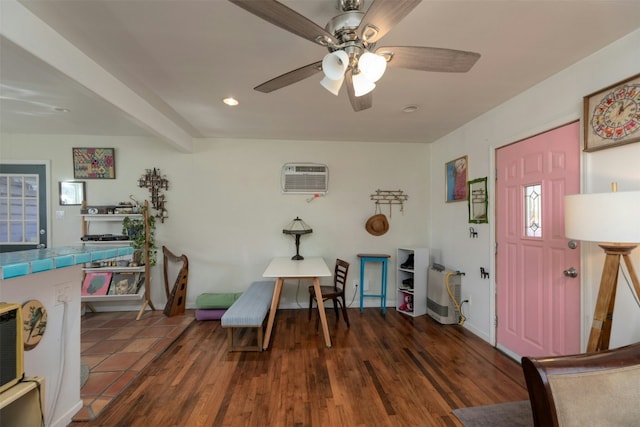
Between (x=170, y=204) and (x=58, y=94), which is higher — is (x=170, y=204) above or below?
below

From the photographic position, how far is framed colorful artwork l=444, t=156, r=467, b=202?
312 centimetres

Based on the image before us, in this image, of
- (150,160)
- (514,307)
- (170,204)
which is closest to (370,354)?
(514,307)

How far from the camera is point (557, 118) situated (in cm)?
199

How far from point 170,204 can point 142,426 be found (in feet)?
8.73

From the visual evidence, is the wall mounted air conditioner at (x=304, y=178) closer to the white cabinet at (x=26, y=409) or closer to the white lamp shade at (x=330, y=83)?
the white lamp shade at (x=330, y=83)

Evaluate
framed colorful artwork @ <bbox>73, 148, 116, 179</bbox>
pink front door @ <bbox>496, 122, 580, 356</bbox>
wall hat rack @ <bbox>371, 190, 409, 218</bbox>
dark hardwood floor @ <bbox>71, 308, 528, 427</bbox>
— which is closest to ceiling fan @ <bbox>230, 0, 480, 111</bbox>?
pink front door @ <bbox>496, 122, 580, 356</bbox>

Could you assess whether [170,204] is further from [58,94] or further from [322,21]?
[322,21]

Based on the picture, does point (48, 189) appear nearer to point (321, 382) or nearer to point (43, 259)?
point (43, 259)

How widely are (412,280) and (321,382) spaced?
2.05 metres

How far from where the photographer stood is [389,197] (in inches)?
152

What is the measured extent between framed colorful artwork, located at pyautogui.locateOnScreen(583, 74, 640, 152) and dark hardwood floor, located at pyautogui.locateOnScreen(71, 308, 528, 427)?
1856mm

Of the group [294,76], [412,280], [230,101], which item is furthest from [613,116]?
[230,101]

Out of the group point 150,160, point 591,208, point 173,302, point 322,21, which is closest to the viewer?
point 591,208

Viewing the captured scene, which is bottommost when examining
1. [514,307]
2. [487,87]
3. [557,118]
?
[514,307]
